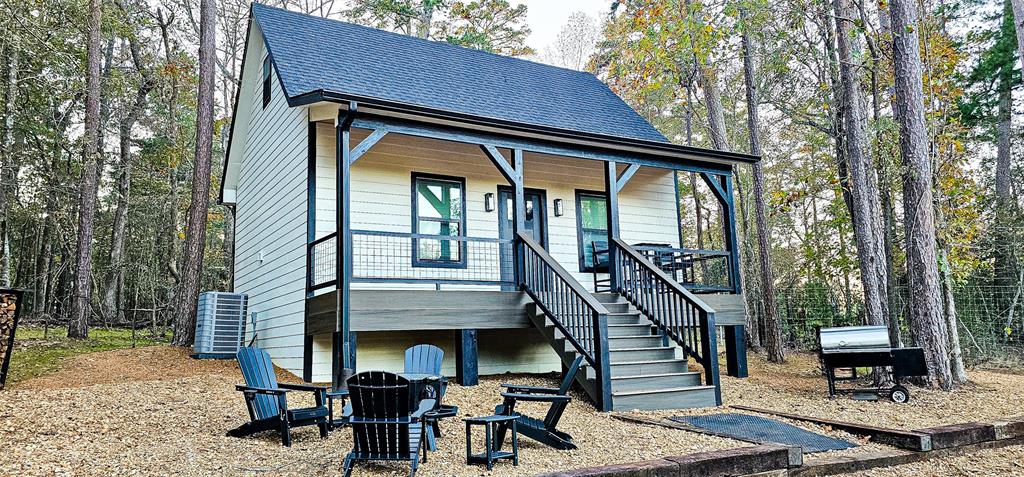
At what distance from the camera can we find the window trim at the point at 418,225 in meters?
9.88

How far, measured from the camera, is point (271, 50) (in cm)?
1048

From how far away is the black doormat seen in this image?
5535mm

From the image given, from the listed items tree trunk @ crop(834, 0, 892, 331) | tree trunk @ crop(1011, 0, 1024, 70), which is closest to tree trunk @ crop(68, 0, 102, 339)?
tree trunk @ crop(834, 0, 892, 331)

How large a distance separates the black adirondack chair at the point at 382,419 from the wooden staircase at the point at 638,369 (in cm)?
333

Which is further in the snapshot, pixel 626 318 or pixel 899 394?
pixel 626 318

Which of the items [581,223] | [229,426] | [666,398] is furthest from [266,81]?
[666,398]

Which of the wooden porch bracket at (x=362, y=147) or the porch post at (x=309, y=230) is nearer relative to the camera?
the wooden porch bracket at (x=362, y=147)

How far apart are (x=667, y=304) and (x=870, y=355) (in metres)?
2.45

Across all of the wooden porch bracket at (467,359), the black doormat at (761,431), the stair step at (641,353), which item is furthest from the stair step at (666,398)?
the wooden porch bracket at (467,359)

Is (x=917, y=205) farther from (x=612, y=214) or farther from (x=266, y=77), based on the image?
(x=266, y=77)

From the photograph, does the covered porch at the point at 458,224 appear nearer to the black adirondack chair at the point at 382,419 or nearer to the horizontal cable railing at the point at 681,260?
the horizontal cable railing at the point at 681,260

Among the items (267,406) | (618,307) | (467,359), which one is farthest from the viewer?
(618,307)

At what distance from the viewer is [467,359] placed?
8.76 meters

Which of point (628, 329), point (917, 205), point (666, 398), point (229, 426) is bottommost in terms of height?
point (666, 398)
